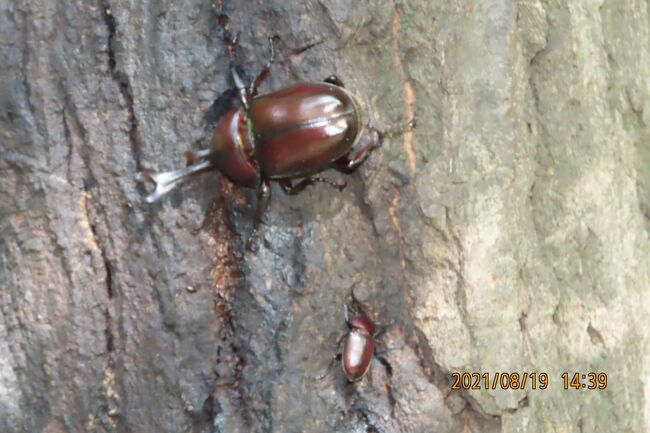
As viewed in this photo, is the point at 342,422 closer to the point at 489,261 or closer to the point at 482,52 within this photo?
the point at 489,261

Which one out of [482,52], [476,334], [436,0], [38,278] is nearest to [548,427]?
[476,334]

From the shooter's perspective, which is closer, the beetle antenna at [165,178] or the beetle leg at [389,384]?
the beetle antenna at [165,178]

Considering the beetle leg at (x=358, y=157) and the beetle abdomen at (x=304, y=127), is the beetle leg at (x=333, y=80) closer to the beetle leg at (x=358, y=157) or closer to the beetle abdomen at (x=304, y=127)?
the beetle abdomen at (x=304, y=127)

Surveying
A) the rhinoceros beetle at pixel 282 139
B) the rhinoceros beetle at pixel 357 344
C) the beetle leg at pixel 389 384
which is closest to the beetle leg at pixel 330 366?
the rhinoceros beetle at pixel 357 344

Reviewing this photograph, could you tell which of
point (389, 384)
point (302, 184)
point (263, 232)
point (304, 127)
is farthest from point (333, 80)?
point (389, 384)
